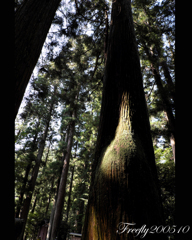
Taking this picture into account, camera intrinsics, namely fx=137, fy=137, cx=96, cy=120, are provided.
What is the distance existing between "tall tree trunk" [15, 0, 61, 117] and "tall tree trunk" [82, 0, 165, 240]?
3.63 feet

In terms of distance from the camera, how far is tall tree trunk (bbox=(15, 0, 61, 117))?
1717 mm

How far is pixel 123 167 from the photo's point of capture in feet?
4.06

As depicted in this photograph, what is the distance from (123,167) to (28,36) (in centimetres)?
206

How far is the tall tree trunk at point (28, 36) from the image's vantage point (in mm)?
1717

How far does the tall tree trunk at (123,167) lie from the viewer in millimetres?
1075

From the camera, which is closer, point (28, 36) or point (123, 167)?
point (123, 167)

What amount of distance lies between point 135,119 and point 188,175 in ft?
2.51

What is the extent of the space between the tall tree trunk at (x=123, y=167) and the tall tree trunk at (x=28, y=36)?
3.63ft

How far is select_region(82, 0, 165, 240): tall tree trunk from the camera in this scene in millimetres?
1075

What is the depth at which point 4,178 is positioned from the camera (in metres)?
0.50

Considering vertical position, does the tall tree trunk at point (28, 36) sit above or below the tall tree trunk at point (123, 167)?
above

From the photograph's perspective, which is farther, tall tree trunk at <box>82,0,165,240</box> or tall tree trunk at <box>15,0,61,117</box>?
tall tree trunk at <box>15,0,61,117</box>

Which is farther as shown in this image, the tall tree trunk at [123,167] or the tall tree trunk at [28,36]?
the tall tree trunk at [28,36]

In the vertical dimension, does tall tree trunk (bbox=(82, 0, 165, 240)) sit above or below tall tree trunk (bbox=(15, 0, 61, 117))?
below
